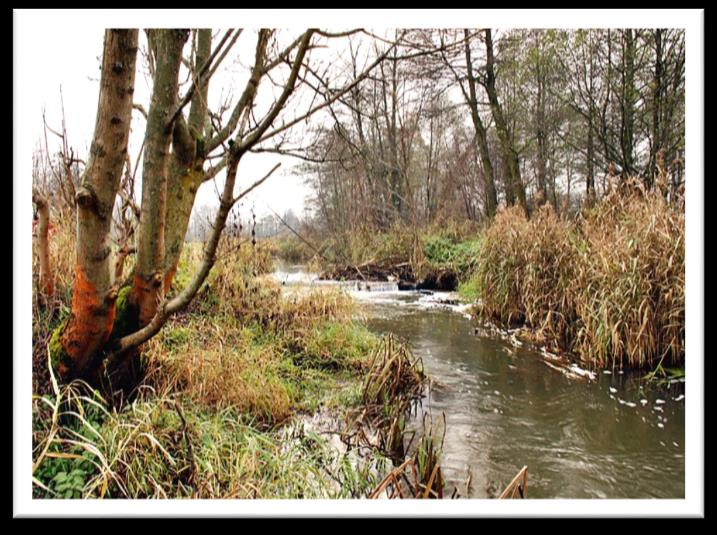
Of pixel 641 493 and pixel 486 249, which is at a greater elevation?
pixel 486 249

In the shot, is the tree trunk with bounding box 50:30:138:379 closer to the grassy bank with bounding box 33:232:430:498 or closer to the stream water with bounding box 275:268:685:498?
the grassy bank with bounding box 33:232:430:498

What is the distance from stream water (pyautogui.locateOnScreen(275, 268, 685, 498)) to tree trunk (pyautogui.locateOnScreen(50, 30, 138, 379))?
6.36 ft

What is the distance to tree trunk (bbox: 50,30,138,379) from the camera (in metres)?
1.80

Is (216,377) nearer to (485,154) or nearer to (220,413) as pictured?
(220,413)

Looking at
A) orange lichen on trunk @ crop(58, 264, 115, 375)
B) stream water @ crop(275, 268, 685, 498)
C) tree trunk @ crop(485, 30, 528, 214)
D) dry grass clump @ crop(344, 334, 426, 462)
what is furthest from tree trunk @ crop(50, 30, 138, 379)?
tree trunk @ crop(485, 30, 528, 214)

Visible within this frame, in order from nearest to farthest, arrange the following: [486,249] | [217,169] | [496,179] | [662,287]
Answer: [217,169], [662,287], [486,249], [496,179]

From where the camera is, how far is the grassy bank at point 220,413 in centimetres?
179

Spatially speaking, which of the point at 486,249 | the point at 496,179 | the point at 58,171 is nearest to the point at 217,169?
the point at 58,171

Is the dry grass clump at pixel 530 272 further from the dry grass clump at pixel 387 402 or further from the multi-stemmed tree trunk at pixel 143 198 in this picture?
the multi-stemmed tree trunk at pixel 143 198

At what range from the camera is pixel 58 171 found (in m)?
2.62

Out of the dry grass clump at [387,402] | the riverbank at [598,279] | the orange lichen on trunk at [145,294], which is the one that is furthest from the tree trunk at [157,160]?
the dry grass clump at [387,402]

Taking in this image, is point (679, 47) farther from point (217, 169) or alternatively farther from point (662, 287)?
point (217, 169)
